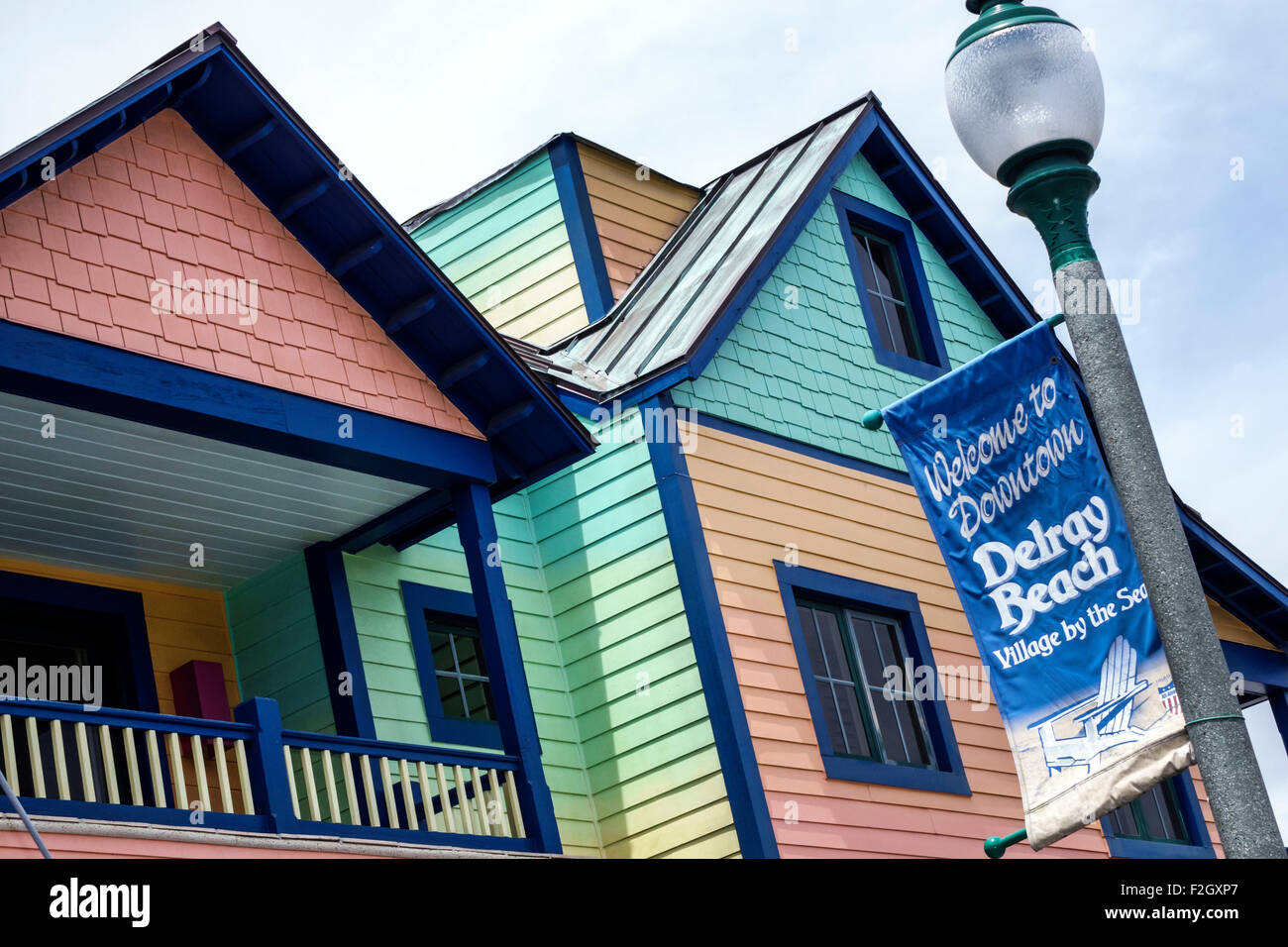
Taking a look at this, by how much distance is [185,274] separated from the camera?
32.8ft

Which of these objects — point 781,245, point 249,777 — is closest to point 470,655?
point 249,777

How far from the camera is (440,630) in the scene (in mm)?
12945

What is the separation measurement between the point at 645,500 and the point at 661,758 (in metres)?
1.97

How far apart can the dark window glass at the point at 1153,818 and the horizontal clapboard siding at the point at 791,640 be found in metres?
0.81

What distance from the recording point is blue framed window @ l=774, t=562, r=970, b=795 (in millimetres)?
12531

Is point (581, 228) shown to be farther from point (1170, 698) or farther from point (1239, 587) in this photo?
point (1170, 698)

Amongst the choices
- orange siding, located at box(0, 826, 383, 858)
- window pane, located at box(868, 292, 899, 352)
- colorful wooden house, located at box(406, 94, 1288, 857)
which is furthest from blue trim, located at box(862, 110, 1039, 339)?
orange siding, located at box(0, 826, 383, 858)

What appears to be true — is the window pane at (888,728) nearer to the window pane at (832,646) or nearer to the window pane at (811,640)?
the window pane at (832,646)

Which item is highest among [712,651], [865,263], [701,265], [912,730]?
[865,263]

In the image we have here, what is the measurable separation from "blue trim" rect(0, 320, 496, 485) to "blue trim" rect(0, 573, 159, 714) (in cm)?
206

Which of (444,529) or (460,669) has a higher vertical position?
(444,529)

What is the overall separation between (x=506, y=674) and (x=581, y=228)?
6.03 m

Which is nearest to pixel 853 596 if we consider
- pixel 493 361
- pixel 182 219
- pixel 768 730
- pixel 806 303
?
pixel 768 730

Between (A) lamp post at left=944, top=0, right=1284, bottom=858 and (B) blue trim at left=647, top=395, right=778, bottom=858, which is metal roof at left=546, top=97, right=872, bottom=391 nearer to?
(B) blue trim at left=647, top=395, right=778, bottom=858
